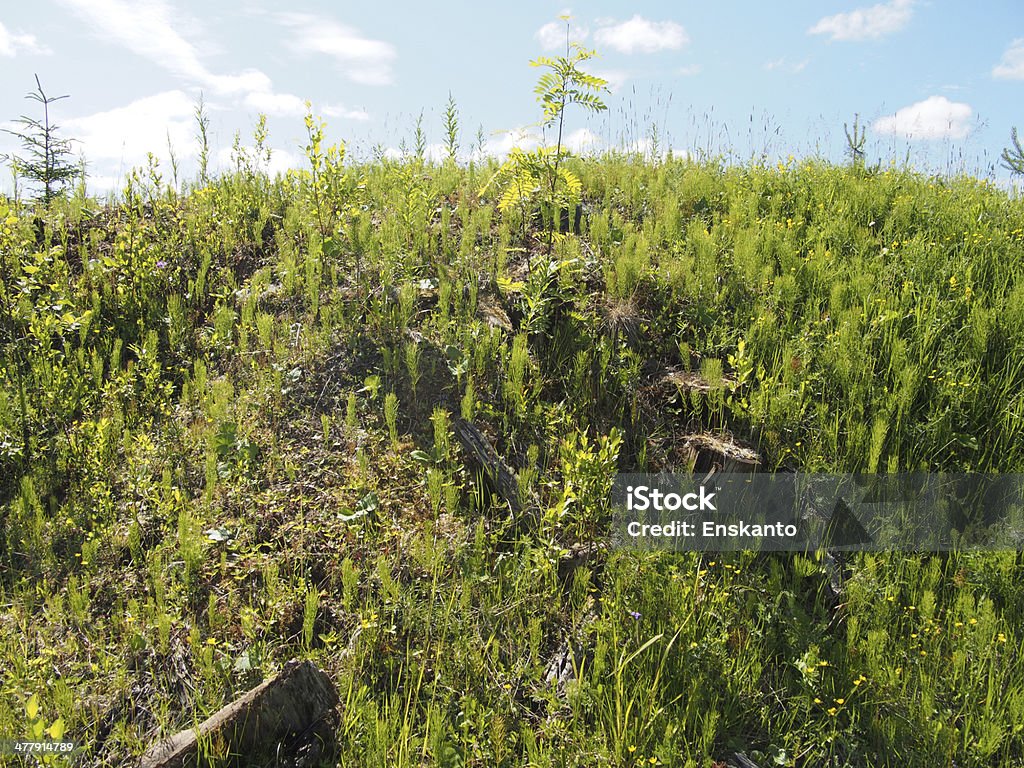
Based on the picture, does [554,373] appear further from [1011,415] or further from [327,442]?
[1011,415]

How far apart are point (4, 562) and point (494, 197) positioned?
540cm

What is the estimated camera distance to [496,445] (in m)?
5.30

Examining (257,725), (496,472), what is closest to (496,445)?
(496,472)

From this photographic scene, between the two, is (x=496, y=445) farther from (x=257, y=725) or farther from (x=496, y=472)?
(x=257, y=725)

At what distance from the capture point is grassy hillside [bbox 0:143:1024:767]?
3926 mm

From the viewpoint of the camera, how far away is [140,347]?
6.49 m

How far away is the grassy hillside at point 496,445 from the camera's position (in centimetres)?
393

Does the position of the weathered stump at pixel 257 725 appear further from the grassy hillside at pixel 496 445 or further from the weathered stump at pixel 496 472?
the weathered stump at pixel 496 472

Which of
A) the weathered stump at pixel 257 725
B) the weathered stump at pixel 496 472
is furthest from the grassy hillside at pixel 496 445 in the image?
the weathered stump at pixel 257 725

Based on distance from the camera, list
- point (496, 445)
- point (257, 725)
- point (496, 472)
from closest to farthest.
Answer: point (257, 725) < point (496, 472) < point (496, 445)

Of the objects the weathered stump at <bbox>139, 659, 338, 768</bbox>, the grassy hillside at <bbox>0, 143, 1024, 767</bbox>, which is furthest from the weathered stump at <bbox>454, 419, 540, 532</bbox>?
the weathered stump at <bbox>139, 659, 338, 768</bbox>

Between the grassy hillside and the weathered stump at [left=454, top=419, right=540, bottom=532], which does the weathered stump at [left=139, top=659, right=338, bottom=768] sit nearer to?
the grassy hillside

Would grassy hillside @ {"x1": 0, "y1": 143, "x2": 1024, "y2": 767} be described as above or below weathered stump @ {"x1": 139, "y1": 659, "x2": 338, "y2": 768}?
above

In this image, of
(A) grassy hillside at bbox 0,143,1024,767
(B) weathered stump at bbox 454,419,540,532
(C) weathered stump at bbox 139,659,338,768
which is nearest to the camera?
(C) weathered stump at bbox 139,659,338,768
